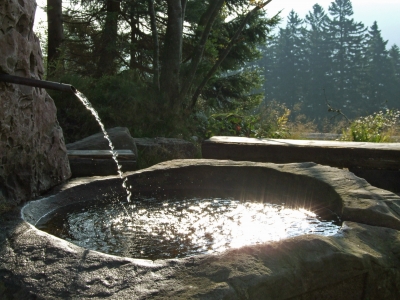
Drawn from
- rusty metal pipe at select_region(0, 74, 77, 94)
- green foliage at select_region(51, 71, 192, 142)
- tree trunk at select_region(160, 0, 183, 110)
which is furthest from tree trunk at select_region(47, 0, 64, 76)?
rusty metal pipe at select_region(0, 74, 77, 94)

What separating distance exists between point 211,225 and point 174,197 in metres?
0.82

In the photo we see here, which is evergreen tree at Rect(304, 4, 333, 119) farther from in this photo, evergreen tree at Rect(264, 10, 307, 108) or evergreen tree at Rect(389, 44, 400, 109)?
evergreen tree at Rect(389, 44, 400, 109)

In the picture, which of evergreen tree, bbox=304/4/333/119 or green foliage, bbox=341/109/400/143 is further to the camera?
evergreen tree, bbox=304/4/333/119

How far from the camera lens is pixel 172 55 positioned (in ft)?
27.4

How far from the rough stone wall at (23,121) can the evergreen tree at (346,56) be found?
4236 centimetres

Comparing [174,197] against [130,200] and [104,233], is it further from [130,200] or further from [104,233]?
[104,233]

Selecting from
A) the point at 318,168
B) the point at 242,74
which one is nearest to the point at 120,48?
the point at 242,74

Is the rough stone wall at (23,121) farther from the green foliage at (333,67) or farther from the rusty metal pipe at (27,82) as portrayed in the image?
the green foliage at (333,67)

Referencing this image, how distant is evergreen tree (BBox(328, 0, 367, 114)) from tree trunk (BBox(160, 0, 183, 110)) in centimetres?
3737

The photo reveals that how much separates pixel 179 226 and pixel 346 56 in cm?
4986

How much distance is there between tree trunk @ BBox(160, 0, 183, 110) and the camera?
8250 millimetres

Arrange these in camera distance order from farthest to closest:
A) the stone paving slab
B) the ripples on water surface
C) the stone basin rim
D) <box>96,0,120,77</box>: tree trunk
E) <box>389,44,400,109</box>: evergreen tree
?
<box>389,44,400,109</box>: evergreen tree → <box>96,0,120,77</box>: tree trunk → the stone paving slab → the stone basin rim → the ripples on water surface

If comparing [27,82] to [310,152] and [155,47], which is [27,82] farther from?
[155,47]

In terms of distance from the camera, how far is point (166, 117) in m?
8.03
